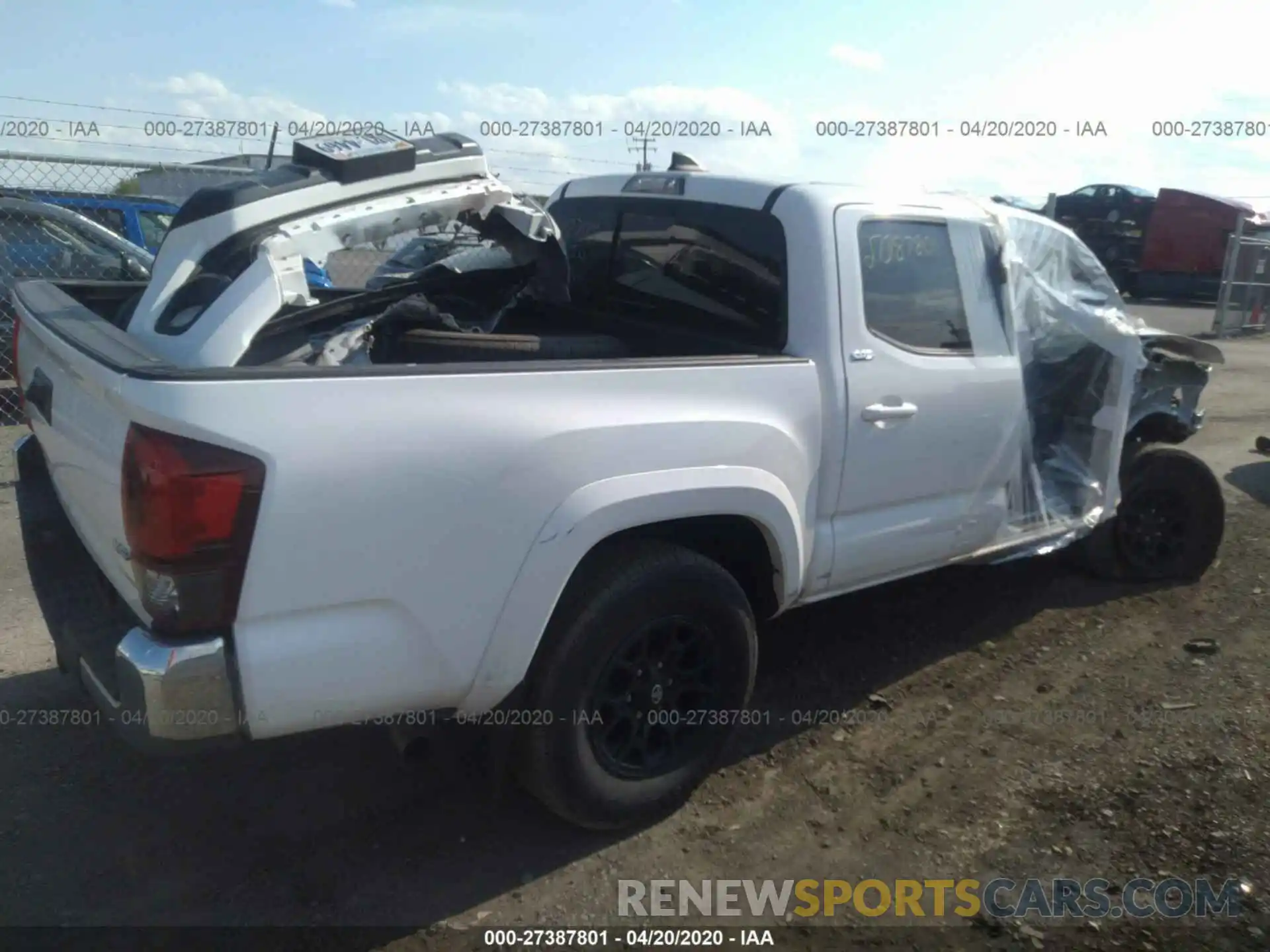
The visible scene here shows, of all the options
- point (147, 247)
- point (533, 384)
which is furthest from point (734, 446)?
point (147, 247)

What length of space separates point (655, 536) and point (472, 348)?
0.83m

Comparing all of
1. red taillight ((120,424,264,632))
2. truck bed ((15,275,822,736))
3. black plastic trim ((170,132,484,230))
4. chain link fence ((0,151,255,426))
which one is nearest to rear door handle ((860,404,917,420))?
truck bed ((15,275,822,736))

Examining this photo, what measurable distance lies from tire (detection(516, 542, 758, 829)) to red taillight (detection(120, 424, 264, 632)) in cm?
92

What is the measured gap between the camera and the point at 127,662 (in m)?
2.27

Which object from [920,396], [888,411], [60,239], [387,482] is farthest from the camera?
[60,239]

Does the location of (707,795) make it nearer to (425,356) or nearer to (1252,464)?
(425,356)

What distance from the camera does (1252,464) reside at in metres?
8.09

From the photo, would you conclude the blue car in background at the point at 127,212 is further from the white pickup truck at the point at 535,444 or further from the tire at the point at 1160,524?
the tire at the point at 1160,524

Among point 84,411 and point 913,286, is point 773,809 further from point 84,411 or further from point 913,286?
point 84,411

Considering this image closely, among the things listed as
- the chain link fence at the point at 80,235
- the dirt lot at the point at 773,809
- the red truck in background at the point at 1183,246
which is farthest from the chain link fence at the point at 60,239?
the red truck in background at the point at 1183,246

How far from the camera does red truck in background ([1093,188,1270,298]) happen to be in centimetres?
2311
